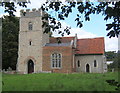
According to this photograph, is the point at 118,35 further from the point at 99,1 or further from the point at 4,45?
the point at 4,45

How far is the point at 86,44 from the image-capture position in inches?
1582

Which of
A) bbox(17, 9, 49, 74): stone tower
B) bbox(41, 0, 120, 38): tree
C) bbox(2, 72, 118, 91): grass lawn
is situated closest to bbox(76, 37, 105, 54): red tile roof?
bbox(17, 9, 49, 74): stone tower

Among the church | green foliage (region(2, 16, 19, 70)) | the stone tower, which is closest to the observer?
the church

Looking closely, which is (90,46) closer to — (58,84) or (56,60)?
(56,60)

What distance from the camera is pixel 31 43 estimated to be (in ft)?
123

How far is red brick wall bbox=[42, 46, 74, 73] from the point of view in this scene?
35500 mm

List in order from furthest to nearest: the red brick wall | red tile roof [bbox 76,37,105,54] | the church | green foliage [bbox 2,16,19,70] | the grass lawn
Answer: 1. green foliage [bbox 2,16,19,70]
2. red tile roof [bbox 76,37,105,54]
3. the church
4. the red brick wall
5. the grass lawn

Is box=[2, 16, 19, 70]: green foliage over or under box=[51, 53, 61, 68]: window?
over

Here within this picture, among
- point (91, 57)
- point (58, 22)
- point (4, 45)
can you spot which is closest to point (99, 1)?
point (58, 22)

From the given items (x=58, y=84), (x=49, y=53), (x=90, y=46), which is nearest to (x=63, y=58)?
(x=49, y=53)

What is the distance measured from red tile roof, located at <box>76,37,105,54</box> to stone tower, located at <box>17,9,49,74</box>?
635cm

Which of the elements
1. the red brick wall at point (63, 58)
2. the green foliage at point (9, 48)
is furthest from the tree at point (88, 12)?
the green foliage at point (9, 48)

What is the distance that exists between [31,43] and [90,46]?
406 inches

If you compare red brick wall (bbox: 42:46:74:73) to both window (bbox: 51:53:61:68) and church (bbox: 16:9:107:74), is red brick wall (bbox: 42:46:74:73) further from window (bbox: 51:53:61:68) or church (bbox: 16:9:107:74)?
window (bbox: 51:53:61:68)
